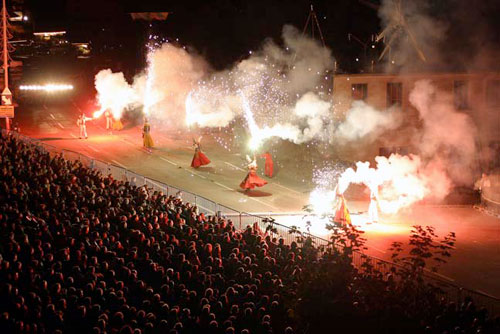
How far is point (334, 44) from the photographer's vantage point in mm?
34625

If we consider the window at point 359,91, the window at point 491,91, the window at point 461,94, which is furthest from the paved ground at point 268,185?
the window at point 491,91

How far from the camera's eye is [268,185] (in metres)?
26.4

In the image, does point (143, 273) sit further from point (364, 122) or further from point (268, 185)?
point (364, 122)

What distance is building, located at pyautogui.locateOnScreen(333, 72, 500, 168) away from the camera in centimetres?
2953

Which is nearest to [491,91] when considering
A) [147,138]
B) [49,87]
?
[147,138]

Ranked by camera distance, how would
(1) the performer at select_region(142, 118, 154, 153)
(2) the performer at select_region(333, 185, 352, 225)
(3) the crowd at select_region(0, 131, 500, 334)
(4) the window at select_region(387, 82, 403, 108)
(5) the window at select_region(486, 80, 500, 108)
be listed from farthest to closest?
(1) the performer at select_region(142, 118, 154, 153), (4) the window at select_region(387, 82, 403, 108), (5) the window at select_region(486, 80, 500, 108), (2) the performer at select_region(333, 185, 352, 225), (3) the crowd at select_region(0, 131, 500, 334)

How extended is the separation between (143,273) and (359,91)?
19271mm

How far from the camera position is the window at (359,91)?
30031 mm

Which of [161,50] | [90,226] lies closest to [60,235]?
[90,226]

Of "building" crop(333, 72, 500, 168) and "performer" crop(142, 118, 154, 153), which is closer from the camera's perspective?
"building" crop(333, 72, 500, 168)

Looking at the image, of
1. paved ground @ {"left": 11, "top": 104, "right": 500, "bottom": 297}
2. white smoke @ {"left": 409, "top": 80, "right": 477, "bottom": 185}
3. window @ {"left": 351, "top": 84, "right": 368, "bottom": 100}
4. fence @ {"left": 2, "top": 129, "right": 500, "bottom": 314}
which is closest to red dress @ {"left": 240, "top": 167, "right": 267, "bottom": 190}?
paved ground @ {"left": 11, "top": 104, "right": 500, "bottom": 297}

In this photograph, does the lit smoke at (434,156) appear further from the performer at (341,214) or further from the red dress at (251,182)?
the performer at (341,214)

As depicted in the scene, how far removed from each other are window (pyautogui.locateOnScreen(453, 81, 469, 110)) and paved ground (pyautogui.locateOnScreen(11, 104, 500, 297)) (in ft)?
21.6

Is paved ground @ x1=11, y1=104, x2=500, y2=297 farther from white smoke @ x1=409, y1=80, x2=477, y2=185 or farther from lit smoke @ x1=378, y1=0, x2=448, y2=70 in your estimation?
lit smoke @ x1=378, y1=0, x2=448, y2=70
